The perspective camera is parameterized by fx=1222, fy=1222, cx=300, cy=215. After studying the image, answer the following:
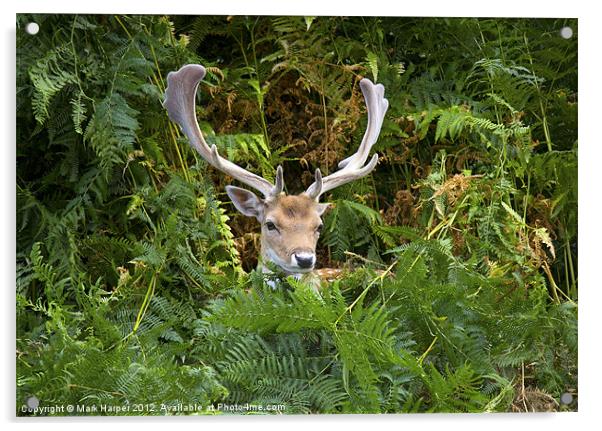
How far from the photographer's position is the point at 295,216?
13.8ft

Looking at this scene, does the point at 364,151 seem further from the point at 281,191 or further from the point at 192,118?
the point at 192,118

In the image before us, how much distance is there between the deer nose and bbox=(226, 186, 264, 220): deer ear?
205 mm

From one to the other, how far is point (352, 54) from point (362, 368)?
112 centimetres

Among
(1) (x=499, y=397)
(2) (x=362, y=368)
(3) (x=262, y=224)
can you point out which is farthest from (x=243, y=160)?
(1) (x=499, y=397)

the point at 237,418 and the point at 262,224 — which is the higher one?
the point at 262,224

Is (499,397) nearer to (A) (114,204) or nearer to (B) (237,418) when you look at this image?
(B) (237,418)

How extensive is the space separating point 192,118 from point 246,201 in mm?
335

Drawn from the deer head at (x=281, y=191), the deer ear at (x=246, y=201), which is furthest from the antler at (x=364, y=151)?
the deer ear at (x=246, y=201)

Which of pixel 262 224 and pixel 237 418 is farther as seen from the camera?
pixel 262 224

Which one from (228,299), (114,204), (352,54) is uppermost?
(352,54)

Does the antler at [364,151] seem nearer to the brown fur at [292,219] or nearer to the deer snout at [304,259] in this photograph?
the brown fur at [292,219]

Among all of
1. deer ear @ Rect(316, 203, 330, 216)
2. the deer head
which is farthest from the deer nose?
deer ear @ Rect(316, 203, 330, 216)

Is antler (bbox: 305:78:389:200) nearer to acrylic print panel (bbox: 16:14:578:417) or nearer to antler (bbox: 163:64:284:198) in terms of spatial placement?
acrylic print panel (bbox: 16:14:578:417)

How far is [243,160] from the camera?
4172 millimetres
